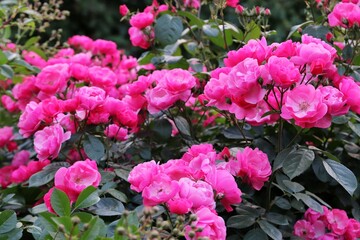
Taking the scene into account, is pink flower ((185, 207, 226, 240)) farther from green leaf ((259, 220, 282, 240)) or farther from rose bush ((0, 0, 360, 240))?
green leaf ((259, 220, 282, 240))

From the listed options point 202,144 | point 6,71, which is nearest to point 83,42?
point 6,71

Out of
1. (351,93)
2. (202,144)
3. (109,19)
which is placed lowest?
(109,19)

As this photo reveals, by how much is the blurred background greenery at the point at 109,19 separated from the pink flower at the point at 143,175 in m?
4.32

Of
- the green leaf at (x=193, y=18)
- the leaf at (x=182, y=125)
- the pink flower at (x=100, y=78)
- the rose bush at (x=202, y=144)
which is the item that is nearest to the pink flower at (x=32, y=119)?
the rose bush at (x=202, y=144)

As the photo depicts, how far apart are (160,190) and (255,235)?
292 mm

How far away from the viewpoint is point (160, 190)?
117cm

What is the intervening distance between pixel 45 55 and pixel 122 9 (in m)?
0.67

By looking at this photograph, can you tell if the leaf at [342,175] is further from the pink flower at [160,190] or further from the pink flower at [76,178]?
the pink flower at [76,178]

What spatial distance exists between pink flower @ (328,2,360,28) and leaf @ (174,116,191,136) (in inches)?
18.6

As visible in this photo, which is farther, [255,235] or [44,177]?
[44,177]

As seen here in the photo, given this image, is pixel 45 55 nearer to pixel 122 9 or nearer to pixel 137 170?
pixel 122 9

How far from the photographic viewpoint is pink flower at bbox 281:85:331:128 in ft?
4.15

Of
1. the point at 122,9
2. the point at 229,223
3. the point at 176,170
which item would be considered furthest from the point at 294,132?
the point at 122,9

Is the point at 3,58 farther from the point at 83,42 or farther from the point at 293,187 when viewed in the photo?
the point at 293,187
